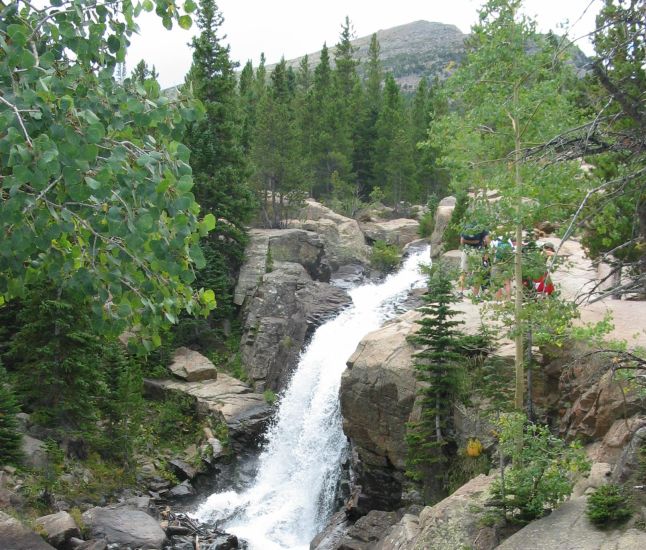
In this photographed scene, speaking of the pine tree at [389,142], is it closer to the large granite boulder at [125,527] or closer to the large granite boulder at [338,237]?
the large granite boulder at [338,237]

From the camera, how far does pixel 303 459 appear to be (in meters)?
21.2

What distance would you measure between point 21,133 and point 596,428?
10.3 metres

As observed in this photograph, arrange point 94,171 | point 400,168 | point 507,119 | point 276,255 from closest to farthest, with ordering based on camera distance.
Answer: point 94,171 < point 507,119 < point 276,255 < point 400,168

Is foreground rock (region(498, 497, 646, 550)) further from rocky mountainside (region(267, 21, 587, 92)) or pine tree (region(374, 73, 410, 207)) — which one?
rocky mountainside (region(267, 21, 587, 92))

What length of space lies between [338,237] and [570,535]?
30.9 metres

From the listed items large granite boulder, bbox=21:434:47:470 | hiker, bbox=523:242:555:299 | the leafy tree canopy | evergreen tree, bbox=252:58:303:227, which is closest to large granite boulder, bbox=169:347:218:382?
large granite boulder, bbox=21:434:47:470

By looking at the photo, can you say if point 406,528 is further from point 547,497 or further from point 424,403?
point 547,497

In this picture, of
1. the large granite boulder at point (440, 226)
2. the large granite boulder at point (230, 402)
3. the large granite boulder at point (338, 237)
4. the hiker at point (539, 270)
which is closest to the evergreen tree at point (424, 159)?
the large granite boulder at point (338, 237)

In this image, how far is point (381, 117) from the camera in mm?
50688

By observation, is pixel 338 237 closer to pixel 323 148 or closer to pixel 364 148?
pixel 323 148

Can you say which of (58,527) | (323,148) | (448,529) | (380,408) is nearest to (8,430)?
(58,527)

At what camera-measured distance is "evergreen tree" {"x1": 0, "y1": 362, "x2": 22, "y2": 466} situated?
1708 cm

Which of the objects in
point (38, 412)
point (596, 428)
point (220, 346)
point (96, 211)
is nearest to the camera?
point (96, 211)

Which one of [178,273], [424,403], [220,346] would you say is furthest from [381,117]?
[178,273]
